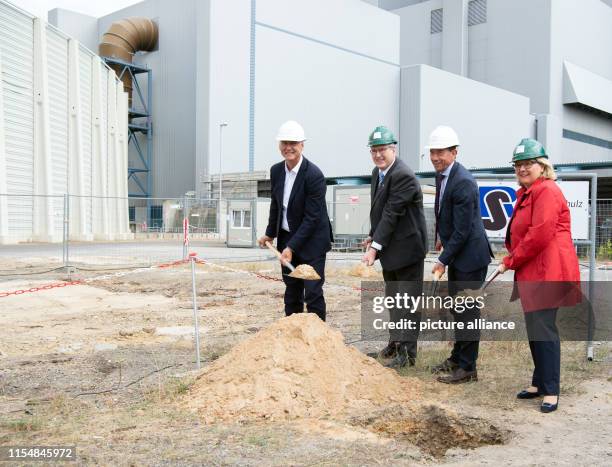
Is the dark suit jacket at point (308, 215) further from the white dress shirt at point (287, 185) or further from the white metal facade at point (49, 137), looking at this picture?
the white metal facade at point (49, 137)

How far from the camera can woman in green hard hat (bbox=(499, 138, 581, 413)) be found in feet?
14.4

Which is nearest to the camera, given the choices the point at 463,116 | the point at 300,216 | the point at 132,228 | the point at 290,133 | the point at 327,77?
the point at 290,133

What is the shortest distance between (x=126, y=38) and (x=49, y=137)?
68.5 ft

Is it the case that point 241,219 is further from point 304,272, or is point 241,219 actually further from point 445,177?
point 445,177

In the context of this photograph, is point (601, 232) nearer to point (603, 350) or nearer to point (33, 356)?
point (603, 350)

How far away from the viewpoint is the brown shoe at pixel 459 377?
16.5 feet

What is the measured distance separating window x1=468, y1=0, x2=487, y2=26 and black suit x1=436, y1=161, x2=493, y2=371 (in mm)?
59025

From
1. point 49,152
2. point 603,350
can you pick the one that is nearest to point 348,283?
point 603,350

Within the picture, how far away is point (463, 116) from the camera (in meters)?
55.3

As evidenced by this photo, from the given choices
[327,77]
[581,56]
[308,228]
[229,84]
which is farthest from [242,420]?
[581,56]

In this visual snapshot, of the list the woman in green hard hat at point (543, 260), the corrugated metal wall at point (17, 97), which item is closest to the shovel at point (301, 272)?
the woman in green hard hat at point (543, 260)

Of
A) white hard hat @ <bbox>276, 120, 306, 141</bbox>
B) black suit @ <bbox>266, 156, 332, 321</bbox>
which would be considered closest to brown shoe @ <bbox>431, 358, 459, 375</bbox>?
black suit @ <bbox>266, 156, 332, 321</bbox>

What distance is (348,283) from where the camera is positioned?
43.8 ft

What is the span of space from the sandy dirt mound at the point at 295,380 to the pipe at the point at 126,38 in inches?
1711
